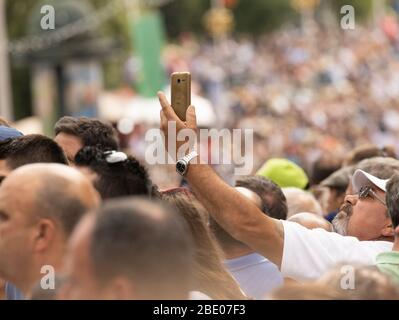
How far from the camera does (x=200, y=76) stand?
4369cm

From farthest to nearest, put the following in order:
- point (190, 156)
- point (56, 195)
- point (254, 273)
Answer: point (254, 273)
point (190, 156)
point (56, 195)

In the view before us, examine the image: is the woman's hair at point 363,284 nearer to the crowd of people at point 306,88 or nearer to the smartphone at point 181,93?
the smartphone at point 181,93

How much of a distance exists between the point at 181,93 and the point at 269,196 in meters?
1.76

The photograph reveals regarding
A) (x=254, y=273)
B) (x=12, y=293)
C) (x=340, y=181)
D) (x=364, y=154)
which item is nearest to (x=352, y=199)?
(x=254, y=273)

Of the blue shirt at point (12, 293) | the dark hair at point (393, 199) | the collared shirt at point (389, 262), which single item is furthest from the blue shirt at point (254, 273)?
the blue shirt at point (12, 293)

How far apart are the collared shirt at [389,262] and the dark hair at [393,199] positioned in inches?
6.0

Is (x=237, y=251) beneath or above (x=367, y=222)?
beneath

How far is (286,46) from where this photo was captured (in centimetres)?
5556

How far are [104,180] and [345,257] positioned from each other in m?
0.96

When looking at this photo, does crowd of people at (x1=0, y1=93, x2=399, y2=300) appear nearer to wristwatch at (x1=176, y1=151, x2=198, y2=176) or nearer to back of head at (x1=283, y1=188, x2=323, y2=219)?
wristwatch at (x1=176, y1=151, x2=198, y2=176)

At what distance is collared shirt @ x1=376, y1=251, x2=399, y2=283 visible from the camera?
4898mm

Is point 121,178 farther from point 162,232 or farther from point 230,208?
point 162,232

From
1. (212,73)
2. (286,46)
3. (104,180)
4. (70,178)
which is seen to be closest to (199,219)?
(104,180)

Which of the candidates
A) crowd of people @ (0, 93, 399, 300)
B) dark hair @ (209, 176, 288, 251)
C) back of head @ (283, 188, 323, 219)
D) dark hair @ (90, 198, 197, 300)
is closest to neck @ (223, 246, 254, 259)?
crowd of people @ (0, 93, 399, 300)
